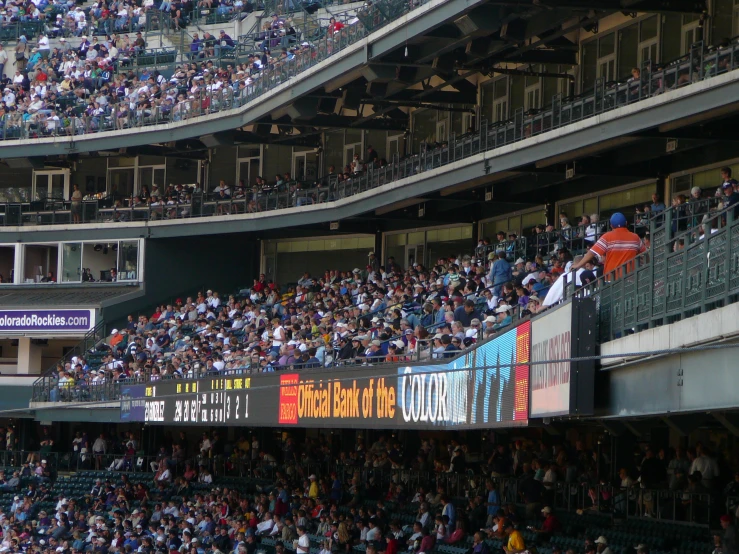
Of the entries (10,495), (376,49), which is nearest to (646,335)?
(376,49)

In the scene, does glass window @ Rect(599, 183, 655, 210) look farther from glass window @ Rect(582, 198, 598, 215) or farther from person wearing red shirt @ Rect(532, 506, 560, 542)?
person wearing red shirt @ Rect(532, 506, 560, 542)

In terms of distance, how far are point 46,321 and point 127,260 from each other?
299cm

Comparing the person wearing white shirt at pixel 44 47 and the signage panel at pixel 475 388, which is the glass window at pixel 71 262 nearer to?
the person wearing white shirt at pixel 44 47

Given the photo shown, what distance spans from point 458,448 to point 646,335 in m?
10.5

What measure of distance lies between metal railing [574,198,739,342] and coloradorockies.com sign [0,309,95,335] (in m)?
26.0

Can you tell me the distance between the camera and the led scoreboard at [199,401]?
2212 centimetres

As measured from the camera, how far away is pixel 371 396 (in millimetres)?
17250

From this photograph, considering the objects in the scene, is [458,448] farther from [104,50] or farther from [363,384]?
[104,50]

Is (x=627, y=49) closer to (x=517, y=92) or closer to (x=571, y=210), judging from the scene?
(x=571, y=210)

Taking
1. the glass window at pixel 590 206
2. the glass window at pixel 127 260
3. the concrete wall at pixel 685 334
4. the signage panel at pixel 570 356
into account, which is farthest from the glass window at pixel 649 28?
the glass window at pixel 127 260

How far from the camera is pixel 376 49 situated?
85.1 ft

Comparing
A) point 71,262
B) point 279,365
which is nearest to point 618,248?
point 279,365

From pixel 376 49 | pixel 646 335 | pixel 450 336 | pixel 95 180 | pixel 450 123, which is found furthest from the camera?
pixel 95 180

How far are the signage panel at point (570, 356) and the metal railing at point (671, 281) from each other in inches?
11.4
